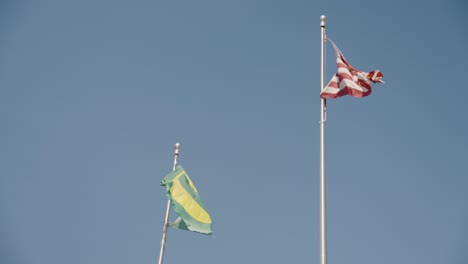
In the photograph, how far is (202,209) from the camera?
20.6 metres

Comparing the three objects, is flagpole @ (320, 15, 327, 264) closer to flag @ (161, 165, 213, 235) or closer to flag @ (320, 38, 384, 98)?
flag @ (320, 38, 384, 98)

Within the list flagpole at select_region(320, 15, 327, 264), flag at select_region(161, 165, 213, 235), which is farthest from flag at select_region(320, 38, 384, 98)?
flag at select_region(161, 165, 213, 235)

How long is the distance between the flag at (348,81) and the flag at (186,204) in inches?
250

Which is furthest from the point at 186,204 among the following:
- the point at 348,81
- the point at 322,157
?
the point at 348,81

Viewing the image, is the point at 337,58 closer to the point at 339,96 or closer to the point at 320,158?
the point at 339,96

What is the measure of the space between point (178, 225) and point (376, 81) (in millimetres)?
8484

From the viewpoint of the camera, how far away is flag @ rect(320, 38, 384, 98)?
1791 cm

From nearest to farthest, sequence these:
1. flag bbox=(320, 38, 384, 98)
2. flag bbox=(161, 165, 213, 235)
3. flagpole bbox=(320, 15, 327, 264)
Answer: flagpole bbox=(320, 15, 327, 264)
flag bbox=(320, 38, 384, 98)
flag bbox=(161, 165, 213, 235)

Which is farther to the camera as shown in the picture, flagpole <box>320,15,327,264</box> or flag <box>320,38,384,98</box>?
flag <box>320,38,384,98</box>

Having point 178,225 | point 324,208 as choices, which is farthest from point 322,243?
point 178,225

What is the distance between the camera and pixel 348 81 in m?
18.0

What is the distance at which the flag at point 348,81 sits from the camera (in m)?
17.9

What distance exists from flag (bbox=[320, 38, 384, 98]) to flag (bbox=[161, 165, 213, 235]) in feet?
20.8

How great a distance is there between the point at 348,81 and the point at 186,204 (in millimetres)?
7259
